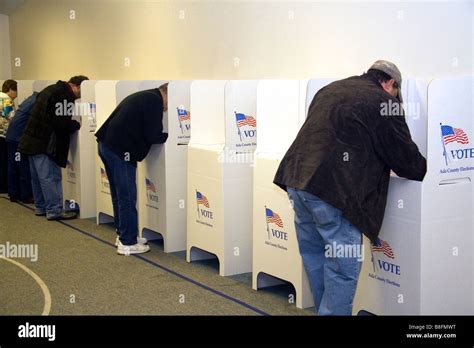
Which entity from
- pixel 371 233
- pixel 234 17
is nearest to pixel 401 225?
pixel 371 233

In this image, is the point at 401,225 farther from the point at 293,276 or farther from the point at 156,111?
the point at 156,111

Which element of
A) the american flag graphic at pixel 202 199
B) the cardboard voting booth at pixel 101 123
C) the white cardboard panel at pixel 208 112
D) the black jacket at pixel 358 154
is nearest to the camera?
the black jacket at pixel 358 154

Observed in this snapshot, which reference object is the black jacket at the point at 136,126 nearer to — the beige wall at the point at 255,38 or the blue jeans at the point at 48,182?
the beige wall at the point at 255,38

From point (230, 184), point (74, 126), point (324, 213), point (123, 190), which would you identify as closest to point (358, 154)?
point (324, 213)

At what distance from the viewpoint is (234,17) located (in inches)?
223

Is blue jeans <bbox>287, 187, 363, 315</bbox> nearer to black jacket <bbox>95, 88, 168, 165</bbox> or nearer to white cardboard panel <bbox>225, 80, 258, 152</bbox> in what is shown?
white cardboard panel <bbox>225, 80, 258, 152</bbox>

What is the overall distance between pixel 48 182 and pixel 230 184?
2.46 metres

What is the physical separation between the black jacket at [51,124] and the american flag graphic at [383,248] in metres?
3.66

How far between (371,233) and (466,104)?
776mm

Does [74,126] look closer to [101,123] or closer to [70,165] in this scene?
[101,123]

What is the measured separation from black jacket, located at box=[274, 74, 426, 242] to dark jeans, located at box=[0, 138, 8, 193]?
18.6 ft

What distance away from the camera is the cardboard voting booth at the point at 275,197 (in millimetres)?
3721

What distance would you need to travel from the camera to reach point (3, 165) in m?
7.80

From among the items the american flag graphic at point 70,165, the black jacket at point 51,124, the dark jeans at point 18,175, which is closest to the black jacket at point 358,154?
the black jacket at point 51,124
